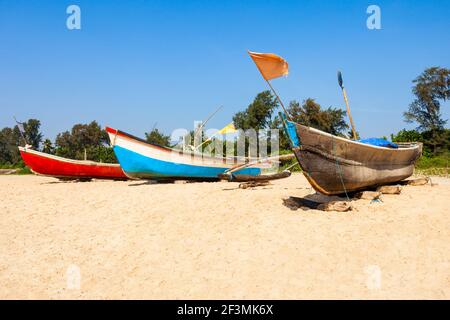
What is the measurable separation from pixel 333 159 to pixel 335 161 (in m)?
0.08

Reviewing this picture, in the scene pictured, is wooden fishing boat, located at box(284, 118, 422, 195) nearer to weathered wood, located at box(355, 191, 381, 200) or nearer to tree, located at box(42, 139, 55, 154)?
weathered wood, located at box(355, 191, 381, 200)

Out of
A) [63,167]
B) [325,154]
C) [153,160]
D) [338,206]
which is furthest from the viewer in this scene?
[63,167]

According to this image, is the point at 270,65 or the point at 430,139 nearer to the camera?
the point at 270,65

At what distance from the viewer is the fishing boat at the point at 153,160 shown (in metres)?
15.8

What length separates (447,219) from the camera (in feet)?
23.6

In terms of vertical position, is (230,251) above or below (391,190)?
below

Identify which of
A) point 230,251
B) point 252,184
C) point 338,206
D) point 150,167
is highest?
point 150,167

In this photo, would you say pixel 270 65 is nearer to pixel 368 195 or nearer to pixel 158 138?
pixel 368 195

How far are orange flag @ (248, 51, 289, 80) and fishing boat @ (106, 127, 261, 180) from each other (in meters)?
8.22

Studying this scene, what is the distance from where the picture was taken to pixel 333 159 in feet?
27.0

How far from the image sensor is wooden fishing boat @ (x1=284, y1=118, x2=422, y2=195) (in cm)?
802

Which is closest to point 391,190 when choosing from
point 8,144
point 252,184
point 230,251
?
point 252,184

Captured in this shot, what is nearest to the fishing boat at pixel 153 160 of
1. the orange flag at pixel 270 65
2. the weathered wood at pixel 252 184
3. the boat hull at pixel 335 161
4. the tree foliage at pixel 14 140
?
the weathered wood at pixel 252 184

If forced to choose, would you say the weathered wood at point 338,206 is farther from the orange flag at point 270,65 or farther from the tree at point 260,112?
the tree at point 260,112
